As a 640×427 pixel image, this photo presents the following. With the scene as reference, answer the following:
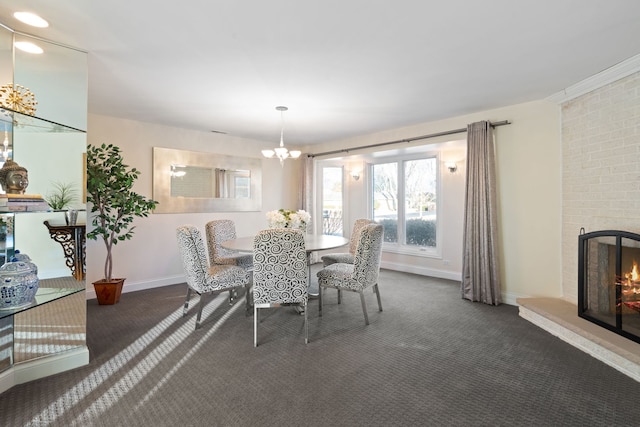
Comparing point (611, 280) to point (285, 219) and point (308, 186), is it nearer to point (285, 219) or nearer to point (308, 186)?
point (285, 219)

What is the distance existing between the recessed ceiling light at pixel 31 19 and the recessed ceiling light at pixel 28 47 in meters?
0.20

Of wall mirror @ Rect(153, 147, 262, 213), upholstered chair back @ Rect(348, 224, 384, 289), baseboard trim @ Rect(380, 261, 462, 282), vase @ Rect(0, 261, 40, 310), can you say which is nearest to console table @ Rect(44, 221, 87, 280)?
vase @ Rect(0, 261, 40, 310)

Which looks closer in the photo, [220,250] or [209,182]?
[220,250]

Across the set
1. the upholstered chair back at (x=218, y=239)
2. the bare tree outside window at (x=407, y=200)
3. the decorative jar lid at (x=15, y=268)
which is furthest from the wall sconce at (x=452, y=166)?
the decorative jar lid at (x=15, y=268)

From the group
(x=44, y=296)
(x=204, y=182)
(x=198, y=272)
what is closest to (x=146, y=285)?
(x=204, y=182)

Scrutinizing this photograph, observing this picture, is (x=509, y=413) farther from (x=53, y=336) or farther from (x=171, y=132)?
(x=171, y=132)

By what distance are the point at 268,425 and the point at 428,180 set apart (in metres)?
4.94

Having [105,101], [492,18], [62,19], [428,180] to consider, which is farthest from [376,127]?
[62,19]

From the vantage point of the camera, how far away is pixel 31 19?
2.13 meters

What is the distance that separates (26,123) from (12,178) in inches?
17.6

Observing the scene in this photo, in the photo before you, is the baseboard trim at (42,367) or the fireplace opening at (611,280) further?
the fireplace opening at (611,280)

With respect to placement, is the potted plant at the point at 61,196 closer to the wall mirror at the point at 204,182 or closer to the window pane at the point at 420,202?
the wall mirror at the point at 204,182

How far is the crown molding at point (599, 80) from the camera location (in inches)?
109

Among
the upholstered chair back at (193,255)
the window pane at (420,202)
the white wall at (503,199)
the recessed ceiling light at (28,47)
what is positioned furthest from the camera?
the window pane at (420,202)
